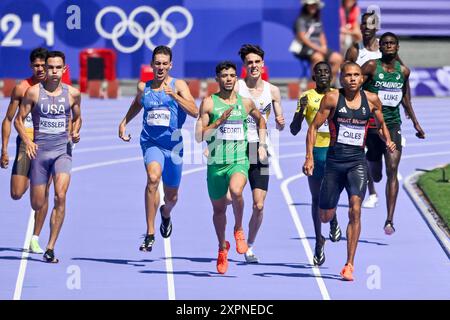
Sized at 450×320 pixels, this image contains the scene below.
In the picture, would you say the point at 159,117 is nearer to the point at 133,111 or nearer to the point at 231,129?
the point at 133,111

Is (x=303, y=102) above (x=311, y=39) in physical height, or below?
above

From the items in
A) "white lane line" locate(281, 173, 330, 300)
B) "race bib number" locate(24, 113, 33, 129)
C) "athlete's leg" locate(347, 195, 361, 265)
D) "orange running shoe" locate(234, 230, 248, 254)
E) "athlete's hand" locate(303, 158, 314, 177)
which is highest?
"race bib number" locate(24, 113, 33, 129)

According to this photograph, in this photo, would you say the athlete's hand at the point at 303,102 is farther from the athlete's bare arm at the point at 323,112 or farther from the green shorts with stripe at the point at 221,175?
the green shorts with stripe at the point at 221,175

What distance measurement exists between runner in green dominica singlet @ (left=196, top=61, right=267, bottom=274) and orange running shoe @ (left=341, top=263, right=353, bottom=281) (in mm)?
1020

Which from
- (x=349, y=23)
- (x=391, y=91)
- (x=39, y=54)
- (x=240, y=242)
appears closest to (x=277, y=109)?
(x=240, y=242)

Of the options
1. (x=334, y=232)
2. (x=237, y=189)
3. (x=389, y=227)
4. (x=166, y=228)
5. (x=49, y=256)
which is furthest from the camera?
(x=389, y=227)

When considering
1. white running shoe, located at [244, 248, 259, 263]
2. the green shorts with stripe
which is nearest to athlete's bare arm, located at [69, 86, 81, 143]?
the green shorts with stripe

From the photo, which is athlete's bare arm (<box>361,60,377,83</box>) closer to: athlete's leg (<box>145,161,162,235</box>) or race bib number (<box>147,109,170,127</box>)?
race bib number (<box>147,109,170,127</box>)

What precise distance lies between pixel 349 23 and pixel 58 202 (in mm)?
19457

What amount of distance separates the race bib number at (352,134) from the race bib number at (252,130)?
3.05 feet

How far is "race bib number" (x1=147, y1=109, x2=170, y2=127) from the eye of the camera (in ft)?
51.9

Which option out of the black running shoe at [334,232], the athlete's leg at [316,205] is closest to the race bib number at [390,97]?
the black running shoe at [334,232]

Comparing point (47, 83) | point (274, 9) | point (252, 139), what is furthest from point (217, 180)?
point (274, 9)

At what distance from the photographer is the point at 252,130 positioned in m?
15.3
